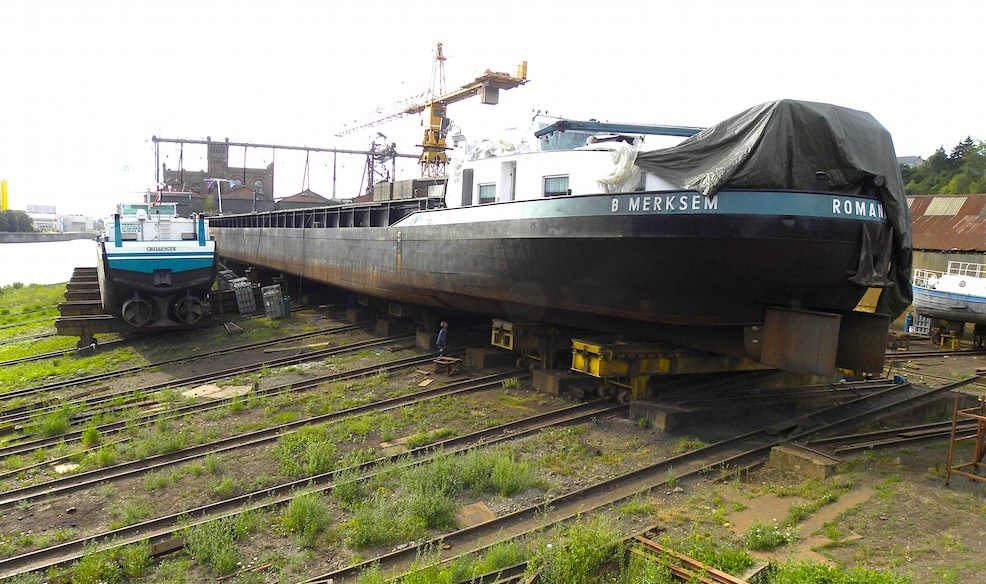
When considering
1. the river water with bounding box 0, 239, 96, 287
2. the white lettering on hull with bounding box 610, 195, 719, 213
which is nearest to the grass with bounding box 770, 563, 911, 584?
the white lettering on hull with bounding box 610, 195, 719, 213

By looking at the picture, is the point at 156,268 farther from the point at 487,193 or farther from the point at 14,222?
the point at 14,222

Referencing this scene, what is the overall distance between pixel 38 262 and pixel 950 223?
3030 inches

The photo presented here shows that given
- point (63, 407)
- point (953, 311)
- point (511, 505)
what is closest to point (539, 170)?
point (511, 505)

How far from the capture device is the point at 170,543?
20.1 feet

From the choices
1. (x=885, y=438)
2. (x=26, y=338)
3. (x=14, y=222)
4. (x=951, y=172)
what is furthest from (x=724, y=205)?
(x=14, y=222)

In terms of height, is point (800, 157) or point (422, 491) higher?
point (800, 157)

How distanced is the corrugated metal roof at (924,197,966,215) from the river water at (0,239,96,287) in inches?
1689

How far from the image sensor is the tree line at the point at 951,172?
4859 cm

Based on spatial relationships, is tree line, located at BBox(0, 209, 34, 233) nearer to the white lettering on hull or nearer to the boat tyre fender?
the boat tyre fender

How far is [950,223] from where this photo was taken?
87.6 ft

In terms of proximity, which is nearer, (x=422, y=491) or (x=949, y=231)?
(x=422, y=491)

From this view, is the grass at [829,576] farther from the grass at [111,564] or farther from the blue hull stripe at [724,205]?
the grass at [111,564]

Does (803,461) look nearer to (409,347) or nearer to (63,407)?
(409,347)

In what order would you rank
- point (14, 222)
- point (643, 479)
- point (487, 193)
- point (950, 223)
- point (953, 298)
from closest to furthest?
1. point (643, 479)
2. point (487, 193)
3. point (953, 298)
4. point (950, 223)
5. point (14, 222)
